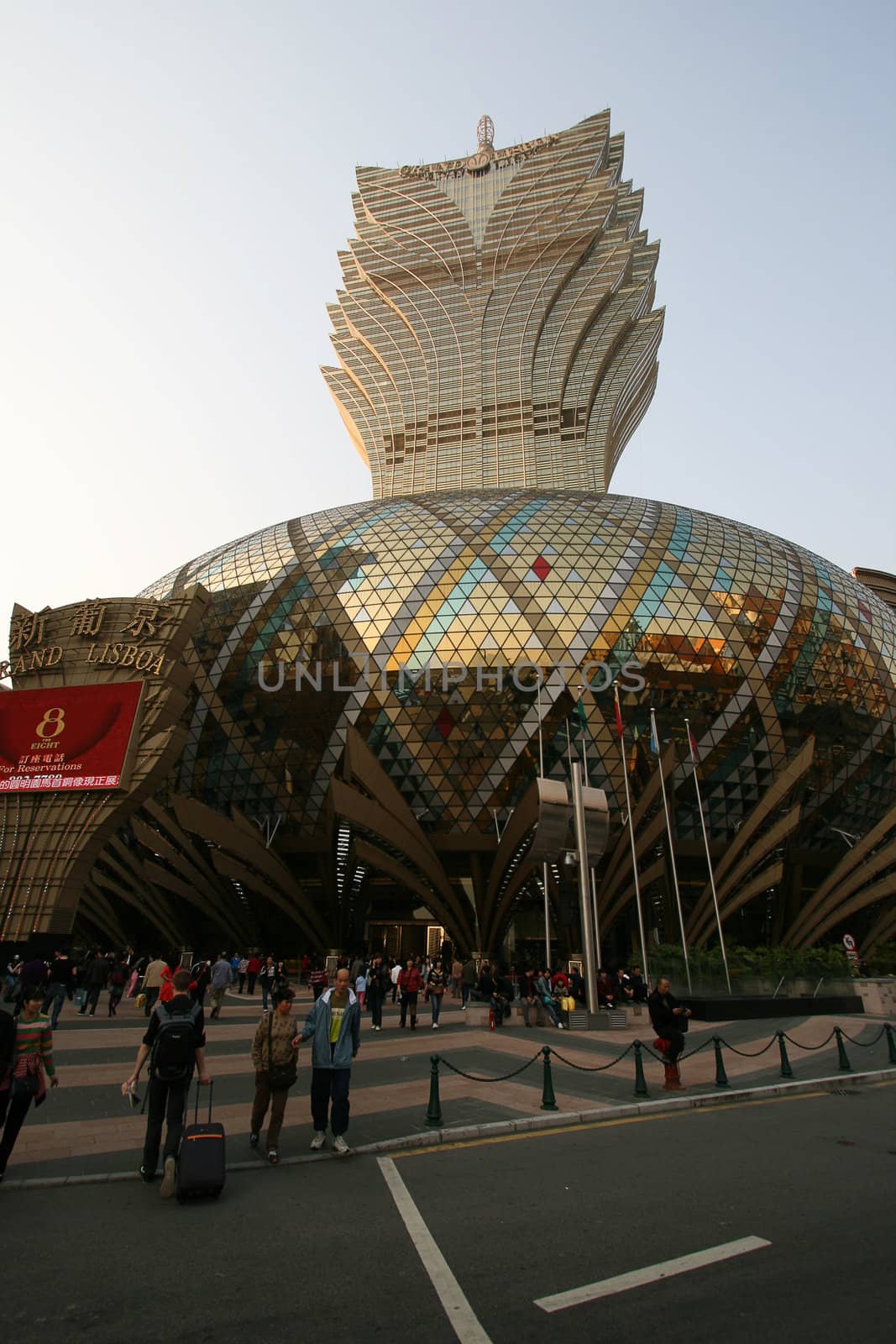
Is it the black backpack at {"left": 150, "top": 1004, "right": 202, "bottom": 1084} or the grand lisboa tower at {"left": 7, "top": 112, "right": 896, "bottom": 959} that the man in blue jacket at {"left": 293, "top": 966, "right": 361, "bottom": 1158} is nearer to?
the black backpack at {"left": 150, "top": 1004, "right": 202, "bottom": 1084}

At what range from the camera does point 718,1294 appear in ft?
15.7

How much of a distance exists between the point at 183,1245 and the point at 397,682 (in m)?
37.4

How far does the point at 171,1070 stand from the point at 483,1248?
311 centimetres

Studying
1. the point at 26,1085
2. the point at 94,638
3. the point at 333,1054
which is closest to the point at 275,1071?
the point at 333,1054

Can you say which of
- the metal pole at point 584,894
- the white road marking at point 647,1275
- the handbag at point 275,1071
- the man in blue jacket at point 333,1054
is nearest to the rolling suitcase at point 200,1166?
the handbag at point 275,1071

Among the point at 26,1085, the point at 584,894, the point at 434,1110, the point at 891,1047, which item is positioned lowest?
the point at 434,1110

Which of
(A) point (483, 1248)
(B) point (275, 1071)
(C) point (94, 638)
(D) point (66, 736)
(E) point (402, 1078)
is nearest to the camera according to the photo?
(A) point (483, 1248)

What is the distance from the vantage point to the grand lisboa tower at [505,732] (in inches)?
1586

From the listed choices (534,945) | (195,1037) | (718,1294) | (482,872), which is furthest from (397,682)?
(718,1294)

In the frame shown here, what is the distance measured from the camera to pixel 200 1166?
6.69 m

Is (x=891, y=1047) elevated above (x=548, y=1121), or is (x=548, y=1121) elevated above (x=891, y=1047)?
→ (x=891, y=1047)

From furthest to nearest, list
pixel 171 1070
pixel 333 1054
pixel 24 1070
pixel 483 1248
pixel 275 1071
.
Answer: pixel 333 1054 → pixel 275 1071 → pixel 24 1070 → pixel 171 1070 → pixel 483 1248

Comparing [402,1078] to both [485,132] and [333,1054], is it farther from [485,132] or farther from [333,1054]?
[485,132]

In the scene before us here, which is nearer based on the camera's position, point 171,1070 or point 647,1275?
point 647,1275
